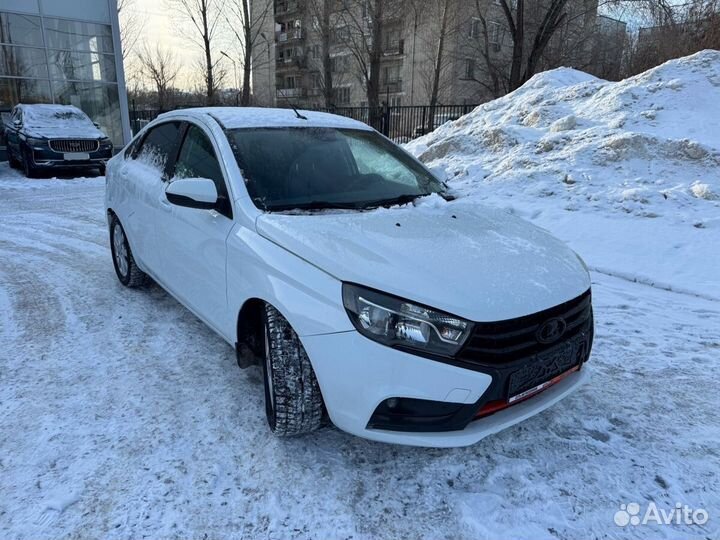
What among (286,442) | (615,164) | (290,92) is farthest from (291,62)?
(286,442)

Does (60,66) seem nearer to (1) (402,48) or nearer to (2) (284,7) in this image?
(1) (402,48)

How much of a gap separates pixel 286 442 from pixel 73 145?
12629mm

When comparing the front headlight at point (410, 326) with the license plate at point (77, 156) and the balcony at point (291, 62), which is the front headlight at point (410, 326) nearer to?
the license plate at point (77, 156)

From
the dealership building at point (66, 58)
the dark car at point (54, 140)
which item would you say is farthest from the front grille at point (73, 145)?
the dealership building at point (66, 58)

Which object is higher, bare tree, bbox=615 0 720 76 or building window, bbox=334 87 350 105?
bare tree, bbox=615 0 720 76

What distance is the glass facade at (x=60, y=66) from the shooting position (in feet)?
51.6

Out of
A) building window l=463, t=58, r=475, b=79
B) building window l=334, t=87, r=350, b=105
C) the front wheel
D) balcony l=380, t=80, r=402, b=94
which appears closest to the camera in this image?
the front wheel

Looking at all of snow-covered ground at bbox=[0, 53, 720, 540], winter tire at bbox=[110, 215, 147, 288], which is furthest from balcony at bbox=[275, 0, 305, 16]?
snow-covered ground at bbox=[0, 53, 720, 540]

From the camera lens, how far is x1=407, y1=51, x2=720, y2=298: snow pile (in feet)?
18.0

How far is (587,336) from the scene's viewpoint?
2514mm

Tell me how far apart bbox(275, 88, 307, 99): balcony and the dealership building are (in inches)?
1026

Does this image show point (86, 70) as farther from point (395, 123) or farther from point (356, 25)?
point (356, 25)

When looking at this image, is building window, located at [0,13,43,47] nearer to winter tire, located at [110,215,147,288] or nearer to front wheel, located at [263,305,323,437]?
winter tire, located at [110,215,147,288]

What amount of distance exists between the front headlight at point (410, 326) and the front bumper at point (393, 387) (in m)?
0.05
